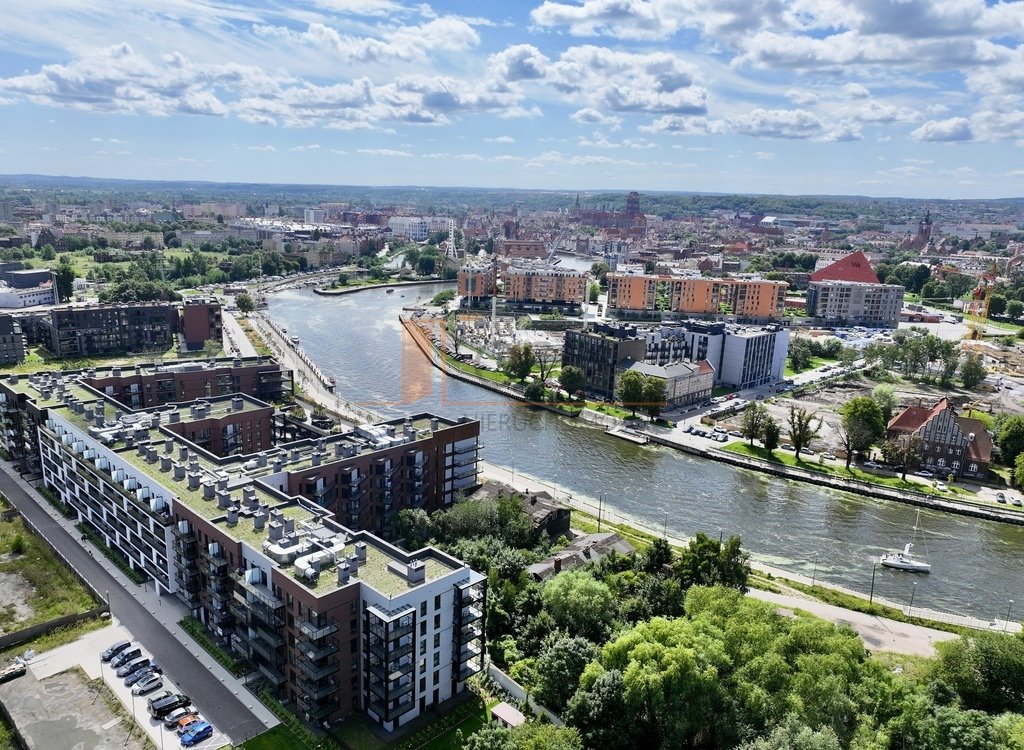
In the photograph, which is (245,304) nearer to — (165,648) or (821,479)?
(821,479)

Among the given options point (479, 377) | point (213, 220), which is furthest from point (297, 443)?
point (213, 220)

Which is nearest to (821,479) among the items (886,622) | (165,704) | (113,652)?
(886,622)

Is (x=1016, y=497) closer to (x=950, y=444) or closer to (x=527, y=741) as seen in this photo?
(x=950, y=444)

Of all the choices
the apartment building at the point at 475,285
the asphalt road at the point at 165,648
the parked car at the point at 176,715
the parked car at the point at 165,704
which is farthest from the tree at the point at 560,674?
the apartment building at the point at 475,285

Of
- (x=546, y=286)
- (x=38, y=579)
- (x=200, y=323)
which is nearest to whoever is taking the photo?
(x=38, y=579)

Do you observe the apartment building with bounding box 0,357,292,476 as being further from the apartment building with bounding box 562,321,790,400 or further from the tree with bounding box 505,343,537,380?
the apartment building with bounding box 562,321,790,400

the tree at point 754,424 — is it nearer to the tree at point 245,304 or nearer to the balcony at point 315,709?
the balcony at point 315,709
